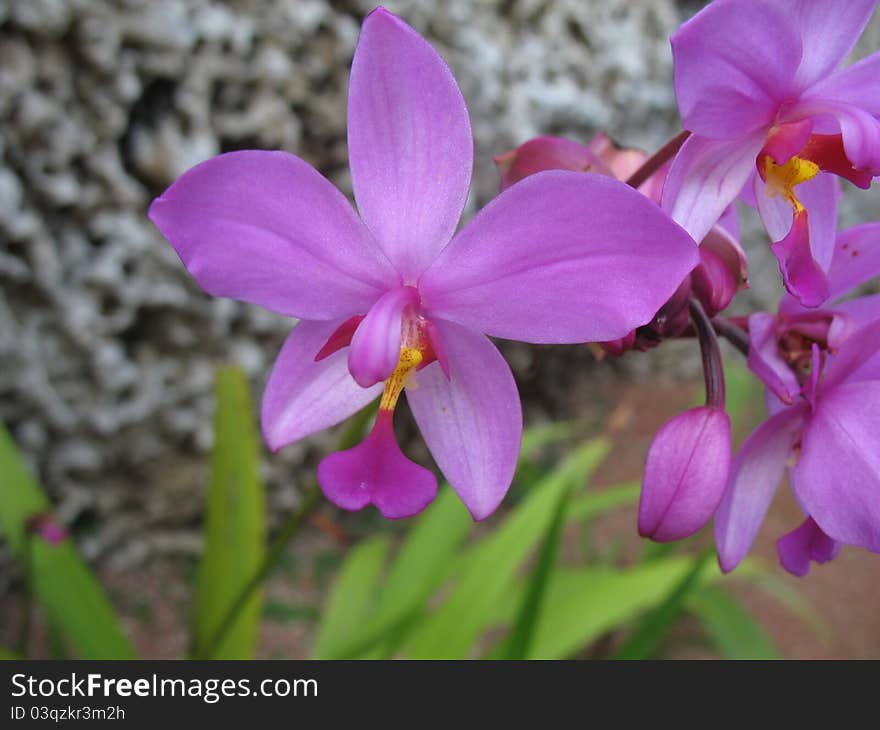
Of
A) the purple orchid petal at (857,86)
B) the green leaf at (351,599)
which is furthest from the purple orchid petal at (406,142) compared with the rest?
the green leaf at (351,599)

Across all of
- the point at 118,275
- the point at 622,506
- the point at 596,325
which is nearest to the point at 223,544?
the point at 118,275

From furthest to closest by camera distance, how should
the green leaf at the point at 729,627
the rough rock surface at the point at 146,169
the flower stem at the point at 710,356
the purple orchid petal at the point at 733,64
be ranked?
the green leaf at the point at 729,627
the rough rock surface at the point at 146,169
the flower stem at the point at 710,356
the purple orchid petal at the point at 733,64

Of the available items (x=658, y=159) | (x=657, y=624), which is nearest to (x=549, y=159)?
(x=658, y=159)

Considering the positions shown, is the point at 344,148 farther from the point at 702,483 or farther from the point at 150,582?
the point at 702,483

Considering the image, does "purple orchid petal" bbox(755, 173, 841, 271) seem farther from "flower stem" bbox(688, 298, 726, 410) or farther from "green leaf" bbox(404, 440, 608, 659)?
"green leaf" bbox(404, 440, 608, 659)

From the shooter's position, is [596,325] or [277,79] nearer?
[596,325]

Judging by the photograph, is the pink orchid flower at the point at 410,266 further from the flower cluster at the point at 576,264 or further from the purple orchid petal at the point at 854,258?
the purple orchid petal at the point at 854,258
